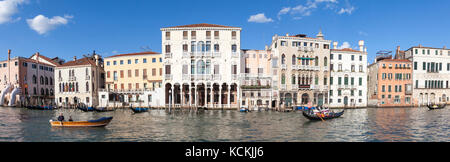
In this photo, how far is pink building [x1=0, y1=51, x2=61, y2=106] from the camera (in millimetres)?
44094

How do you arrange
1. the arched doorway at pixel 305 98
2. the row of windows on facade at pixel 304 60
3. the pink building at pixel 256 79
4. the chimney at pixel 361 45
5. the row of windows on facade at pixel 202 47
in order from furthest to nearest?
the chimney at pixel 361 45 < the arched doorway at pixel 305 98 < the row of windows on facade at pixel 304 60 < the pink building at pixel 256 79 < the row of windows on facade at pixel 202 47

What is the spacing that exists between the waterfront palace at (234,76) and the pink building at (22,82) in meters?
0.15

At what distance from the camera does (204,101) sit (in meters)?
38.6

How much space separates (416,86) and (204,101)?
37.6 metres

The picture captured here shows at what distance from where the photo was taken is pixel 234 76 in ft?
118

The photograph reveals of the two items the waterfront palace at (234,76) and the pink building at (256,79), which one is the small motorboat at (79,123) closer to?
the waterfront palace at (234,76)

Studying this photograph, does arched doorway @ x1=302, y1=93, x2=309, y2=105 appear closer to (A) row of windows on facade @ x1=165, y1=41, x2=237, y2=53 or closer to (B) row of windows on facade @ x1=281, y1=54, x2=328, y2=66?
(B) row of windows on facade @ x1=281, y1=54, x2=328, y2=66

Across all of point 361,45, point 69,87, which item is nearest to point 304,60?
point 361,45

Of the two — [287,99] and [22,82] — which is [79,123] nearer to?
[287,99]

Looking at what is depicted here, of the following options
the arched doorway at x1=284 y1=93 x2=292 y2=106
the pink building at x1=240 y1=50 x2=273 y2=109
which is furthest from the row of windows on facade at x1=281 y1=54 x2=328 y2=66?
the arched doorway at x1=284 y1=93 x2=292 y2=106

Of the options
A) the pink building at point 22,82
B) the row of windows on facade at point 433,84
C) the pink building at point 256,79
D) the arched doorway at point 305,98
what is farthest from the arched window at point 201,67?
the row of windows on facade at point 433,84

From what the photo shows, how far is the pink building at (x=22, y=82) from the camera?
44.1 m
